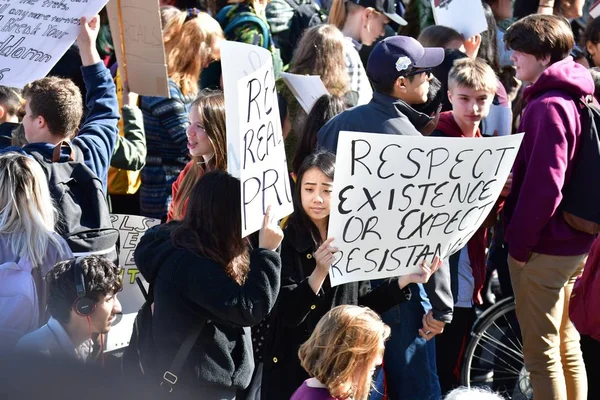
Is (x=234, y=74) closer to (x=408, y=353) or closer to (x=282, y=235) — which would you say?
(x=282, y=235)

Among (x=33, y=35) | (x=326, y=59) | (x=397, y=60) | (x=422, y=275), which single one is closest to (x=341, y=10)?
(x=326, y=59)

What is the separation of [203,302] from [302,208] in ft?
2.49

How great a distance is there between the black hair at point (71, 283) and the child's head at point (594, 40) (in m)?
4.23

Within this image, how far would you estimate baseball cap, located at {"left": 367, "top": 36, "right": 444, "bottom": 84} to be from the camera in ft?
14.9

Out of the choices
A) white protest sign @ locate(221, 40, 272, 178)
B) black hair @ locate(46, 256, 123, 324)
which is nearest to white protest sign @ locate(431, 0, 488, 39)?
white protest sign @ locate(221, 40, 272, 178)

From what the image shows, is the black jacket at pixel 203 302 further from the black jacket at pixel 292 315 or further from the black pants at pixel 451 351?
the black pants at pixel 451 351

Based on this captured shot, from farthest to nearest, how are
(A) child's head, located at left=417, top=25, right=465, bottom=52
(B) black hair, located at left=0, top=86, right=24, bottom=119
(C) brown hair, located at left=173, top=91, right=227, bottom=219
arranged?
(A) child's head, located at left=417, top=25, right=465, bottom=52
(B) black hair, located at left=0, top=86, right=24, bottom=119
(C) brown hair, located at left=173, top=91, right=227, bottom=219

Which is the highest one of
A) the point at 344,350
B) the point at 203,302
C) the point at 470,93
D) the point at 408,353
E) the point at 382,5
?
the point at 382,5

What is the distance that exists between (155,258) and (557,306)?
2.26 metres

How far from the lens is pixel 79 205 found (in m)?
4.30

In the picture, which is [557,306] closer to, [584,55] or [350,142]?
[350,142]

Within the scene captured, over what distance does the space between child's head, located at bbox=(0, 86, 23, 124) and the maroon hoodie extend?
2615mm

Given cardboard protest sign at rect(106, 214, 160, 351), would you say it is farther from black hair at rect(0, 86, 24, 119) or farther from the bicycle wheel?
the bicycle wheel

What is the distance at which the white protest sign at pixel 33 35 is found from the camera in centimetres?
443
